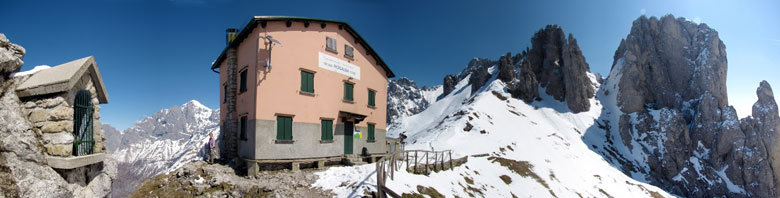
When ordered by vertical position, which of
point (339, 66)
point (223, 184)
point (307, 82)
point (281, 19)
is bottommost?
point (223, 184)

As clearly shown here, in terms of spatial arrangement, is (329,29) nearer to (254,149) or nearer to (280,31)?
(280,31)

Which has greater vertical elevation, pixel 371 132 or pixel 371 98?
pixel 371 98

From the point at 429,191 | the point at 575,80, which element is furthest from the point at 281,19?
the point at 575,80

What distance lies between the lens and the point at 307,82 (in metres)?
18.9

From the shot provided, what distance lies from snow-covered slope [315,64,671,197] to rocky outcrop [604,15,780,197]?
29.3 feet

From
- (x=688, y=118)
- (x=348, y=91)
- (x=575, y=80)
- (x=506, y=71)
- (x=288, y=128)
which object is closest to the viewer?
(x=288, y=128)

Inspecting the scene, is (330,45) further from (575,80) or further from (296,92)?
(575,80)

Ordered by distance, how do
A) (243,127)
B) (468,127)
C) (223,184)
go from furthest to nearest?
1. (468,127)
2. (243,127)
3. (223,184)

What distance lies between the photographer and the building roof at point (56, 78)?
18.2ft

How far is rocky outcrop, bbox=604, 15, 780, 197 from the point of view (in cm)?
5744

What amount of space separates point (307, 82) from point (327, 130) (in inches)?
128

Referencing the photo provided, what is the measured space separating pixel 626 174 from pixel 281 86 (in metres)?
57.3

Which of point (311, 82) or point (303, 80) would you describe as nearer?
point (303, 80)

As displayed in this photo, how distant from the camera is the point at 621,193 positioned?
38.7m
